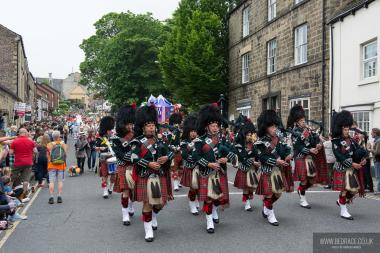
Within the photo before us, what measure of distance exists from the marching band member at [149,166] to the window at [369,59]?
10600mm

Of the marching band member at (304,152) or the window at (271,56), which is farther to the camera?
the window at (271,56)

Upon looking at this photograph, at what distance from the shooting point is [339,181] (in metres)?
8.20

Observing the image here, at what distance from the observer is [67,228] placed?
303 inches

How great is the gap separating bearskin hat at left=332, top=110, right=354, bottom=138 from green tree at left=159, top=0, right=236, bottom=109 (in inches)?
736

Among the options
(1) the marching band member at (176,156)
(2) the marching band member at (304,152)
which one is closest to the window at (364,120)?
(2) the marching band member at (304,152)

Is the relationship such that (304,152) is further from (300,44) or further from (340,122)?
(300,44)

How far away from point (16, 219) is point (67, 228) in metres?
1.29

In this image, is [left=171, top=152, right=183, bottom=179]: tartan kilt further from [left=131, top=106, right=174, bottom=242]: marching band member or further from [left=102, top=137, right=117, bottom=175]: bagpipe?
[left=131, top=106, right=174, bottom=242]: marching band member

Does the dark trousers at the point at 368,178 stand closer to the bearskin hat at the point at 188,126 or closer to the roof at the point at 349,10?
the bearskin hat at the point at 188,126

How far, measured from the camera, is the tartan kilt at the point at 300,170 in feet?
29.8

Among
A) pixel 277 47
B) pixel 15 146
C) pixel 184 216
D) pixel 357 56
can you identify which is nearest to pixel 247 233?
pixel 184 216

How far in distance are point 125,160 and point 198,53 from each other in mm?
19863

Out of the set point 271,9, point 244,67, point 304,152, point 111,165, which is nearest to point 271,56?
point 271,9

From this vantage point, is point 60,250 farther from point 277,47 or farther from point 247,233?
point 277,47
